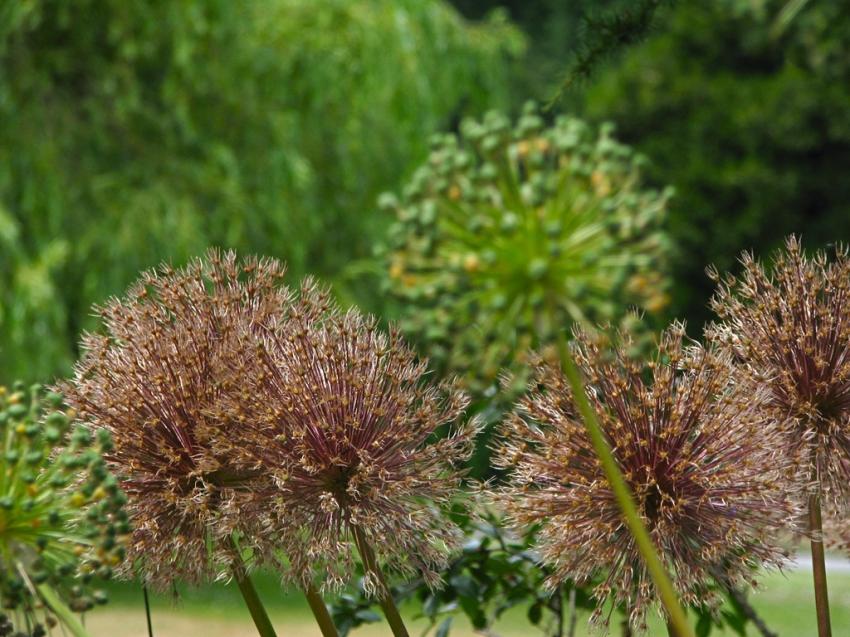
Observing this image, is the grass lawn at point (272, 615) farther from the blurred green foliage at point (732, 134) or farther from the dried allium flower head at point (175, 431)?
the dried allium flower head at point (175, 431)

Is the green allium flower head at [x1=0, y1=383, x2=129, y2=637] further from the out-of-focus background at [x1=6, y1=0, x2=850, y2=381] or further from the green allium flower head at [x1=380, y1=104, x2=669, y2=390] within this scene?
the out-of-focus background at [x1=6, y1=0, x2=850, y2=381]

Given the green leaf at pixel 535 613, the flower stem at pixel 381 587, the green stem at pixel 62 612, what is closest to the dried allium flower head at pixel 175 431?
the flower stem at pixel 381 587

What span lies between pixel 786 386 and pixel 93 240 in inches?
303

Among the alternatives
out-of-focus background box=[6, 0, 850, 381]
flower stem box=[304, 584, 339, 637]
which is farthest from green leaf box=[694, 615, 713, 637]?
out-of-focus background box=[6, 0, 850, 381]

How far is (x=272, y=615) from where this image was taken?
Answer: 976 cm

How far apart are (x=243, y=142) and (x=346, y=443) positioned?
28.3 feet

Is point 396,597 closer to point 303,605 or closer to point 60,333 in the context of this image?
point 60,333

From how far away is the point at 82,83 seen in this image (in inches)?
393

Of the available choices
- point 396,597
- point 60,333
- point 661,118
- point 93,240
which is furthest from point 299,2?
point 396,597

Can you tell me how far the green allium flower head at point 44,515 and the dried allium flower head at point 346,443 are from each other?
0.29 m

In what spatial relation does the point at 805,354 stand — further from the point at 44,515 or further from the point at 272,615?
the point at 272,615

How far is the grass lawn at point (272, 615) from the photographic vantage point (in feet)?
25.7

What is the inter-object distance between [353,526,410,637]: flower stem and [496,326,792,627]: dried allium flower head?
0.71 feet

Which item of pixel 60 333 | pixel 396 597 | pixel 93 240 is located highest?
pixel 93 240
